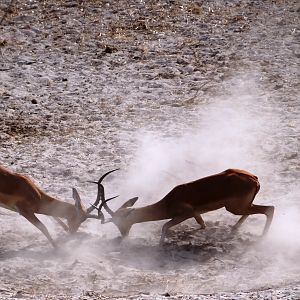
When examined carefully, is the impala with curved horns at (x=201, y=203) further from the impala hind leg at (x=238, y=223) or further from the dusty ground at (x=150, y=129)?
the dusty ground at (x=150, y=129)

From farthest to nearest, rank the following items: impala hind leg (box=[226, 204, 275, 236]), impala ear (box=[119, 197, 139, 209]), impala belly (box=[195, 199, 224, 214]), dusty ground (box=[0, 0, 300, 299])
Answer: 1. impala ear (box=[119, 197, 139, 209])
2. impala hind leg (box=[226, 204, 275, 236])
3. impala belly (box=[195, 199, 224, 214])
4. dusty ground (box=[0, 0, 300, 299])

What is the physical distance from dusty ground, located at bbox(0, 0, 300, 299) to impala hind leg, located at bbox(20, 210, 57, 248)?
188 millimetres

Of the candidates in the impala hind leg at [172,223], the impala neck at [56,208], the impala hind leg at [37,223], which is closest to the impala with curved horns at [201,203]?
the impala hind leg at [172,223]

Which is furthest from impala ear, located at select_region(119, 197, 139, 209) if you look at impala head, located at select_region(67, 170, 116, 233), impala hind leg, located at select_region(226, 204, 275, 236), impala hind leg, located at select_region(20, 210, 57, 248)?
impala hind leg, located at select_region(226, 204, 275, 236)

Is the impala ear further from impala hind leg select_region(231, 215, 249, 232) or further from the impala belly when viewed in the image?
impala hind leg select_region(231, 215, 249, 232)

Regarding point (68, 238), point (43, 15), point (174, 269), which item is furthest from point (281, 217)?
point (43, 15)

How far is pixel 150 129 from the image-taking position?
1609cm

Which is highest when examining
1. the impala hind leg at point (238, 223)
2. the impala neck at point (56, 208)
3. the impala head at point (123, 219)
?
the impala neck at point (56, 208)

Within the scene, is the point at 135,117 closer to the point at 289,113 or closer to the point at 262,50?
the point at 289,113

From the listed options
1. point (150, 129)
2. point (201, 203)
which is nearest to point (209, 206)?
point (201, 203)

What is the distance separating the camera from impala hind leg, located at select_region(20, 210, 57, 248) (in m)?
12.2

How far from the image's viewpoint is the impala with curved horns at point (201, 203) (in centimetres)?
1223

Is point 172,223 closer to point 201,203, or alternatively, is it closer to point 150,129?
point 201,203

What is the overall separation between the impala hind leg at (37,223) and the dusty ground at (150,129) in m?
0.19
